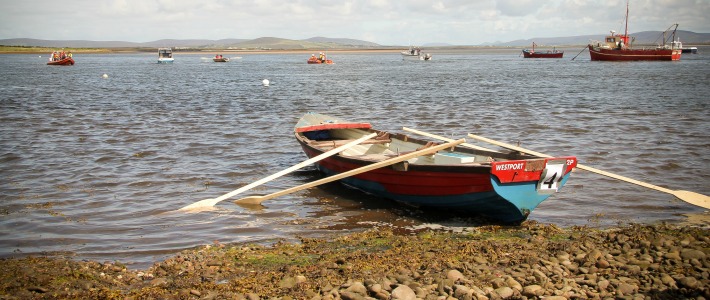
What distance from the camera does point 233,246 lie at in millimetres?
9797

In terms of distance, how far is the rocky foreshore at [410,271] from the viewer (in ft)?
22.9

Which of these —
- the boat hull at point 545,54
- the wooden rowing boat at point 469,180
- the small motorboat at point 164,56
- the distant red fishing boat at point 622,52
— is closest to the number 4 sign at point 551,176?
the wooden rowing boat at point 469,180

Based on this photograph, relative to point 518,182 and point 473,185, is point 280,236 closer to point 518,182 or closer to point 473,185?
point 473,185

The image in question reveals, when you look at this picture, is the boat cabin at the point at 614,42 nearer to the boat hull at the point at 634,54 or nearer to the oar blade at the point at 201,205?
the boat hull at the point at 634,54

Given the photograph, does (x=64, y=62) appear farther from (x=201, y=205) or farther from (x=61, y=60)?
(x=201, y=205)

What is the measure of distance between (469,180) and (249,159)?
8.96 meters

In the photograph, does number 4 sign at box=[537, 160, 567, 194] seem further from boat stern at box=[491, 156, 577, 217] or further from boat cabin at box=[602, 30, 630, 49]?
boat cabin at box=[602, 30, 630, 49]

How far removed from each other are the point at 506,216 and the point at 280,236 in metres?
3.95

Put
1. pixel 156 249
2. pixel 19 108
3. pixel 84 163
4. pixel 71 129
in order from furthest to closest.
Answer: pixel 19 108 → pixel 71 129 → pixel 84 163 → pixel 156 249

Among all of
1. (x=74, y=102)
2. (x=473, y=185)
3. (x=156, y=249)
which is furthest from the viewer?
(x=74, y=102)

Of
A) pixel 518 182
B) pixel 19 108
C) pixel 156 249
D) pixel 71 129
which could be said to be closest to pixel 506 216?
pixel 518 182

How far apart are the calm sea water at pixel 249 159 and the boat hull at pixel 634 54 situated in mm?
50034

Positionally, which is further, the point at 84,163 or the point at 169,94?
the point at 169,94

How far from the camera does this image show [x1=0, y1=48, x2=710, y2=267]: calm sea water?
36.2 ft
